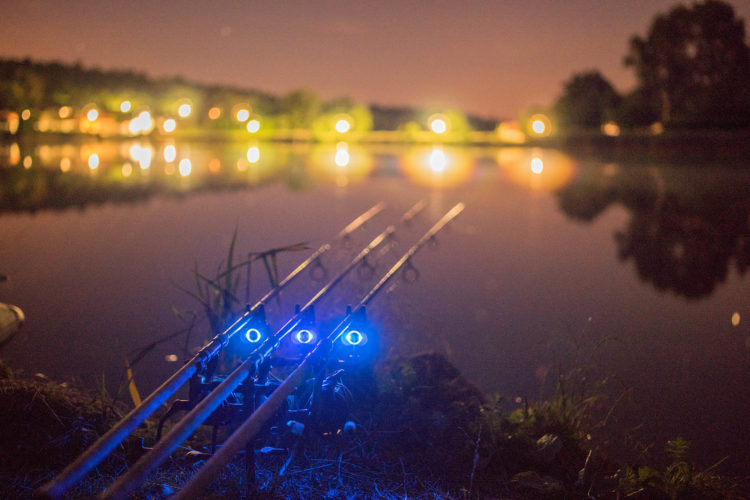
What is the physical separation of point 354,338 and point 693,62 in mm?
52420

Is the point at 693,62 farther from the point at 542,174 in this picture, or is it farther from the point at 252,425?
the point at 252,425

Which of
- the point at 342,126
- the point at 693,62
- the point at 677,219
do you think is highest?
the point at 693,62

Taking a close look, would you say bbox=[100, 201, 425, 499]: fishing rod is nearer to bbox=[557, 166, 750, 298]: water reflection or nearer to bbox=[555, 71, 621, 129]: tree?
A: bbox=[557, 166, 750, 298]: water reflection

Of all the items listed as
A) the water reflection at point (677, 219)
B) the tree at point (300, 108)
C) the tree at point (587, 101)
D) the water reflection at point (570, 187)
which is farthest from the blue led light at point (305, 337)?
the tree at point (300, 108)

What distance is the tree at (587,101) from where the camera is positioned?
190 feet

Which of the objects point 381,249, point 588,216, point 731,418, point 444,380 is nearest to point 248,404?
point 444,380

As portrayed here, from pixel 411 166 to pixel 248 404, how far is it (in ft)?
87.3

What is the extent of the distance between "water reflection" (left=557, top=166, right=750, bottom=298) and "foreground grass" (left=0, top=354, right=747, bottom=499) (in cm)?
513

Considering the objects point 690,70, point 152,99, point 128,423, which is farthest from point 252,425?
point 152,99

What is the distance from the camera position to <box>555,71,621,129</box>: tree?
5781 cm

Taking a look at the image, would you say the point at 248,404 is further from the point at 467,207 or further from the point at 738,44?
the point at 738,44

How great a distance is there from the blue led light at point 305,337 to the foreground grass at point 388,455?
1.33 ft

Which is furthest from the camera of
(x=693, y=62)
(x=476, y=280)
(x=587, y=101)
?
(x=587, y=101)

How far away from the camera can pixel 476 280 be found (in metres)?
8.44
